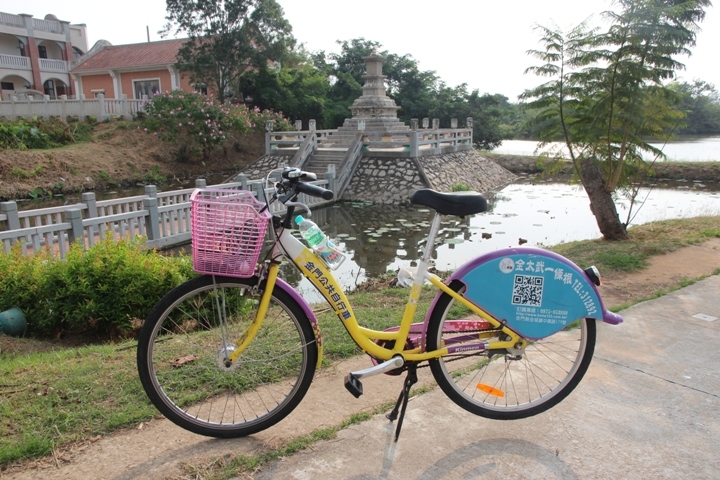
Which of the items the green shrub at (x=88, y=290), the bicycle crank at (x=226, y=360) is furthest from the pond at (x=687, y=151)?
the bicycle crank at (x=226, y=360)

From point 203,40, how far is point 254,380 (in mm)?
23944

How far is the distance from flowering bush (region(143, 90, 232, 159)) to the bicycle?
59.9 feet

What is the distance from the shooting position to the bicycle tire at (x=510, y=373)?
2377 millimetres

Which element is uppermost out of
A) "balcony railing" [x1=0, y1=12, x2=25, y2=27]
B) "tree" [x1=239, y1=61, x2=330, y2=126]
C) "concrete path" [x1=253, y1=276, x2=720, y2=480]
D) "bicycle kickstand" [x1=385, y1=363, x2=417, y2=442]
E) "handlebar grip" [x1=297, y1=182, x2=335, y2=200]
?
"balcony railing" [x1=0, y1=12, x2=25, y2=27]

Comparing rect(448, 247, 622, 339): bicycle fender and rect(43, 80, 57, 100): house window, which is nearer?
rect(448, 247, 622, 339): bicycle fender

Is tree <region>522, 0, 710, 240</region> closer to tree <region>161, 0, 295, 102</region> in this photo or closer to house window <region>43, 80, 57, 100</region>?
tree <region>161, 0, 295, 102</region>

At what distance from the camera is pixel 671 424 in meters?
2.38

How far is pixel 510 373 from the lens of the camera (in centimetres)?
284

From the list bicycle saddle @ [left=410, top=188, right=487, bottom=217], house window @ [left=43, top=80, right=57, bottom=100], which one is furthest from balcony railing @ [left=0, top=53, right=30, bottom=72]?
bicycle saddle @ [left=410, top=188, right=487, bottom=217]

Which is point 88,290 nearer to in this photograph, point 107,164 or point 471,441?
point 471,441

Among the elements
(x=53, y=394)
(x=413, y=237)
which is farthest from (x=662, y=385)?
(x=413, y=237)

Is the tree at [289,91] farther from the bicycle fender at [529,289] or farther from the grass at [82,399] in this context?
the bicycle fender at [529,289]

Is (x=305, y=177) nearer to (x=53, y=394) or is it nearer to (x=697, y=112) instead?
(x=53, y=394)

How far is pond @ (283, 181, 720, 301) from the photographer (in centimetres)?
872
